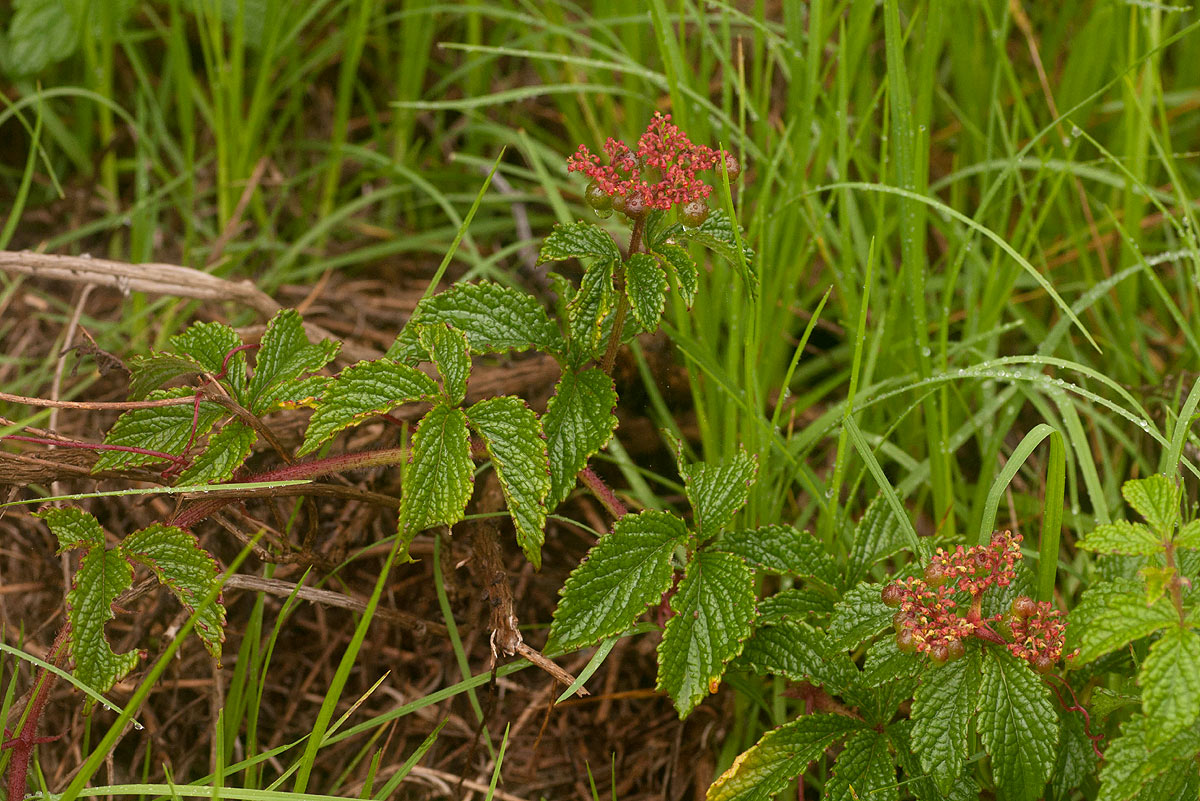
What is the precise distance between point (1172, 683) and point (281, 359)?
1.01 m

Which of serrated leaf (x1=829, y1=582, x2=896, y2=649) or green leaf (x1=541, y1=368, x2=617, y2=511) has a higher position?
green leaf (x1=541, y1=368, x2=617, y2=511)

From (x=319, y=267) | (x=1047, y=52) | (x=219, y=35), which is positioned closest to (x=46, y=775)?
(x=319, y=267)

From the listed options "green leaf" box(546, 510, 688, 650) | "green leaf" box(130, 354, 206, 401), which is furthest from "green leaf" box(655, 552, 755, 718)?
"green leaf" box(130, 354, 206, 401)

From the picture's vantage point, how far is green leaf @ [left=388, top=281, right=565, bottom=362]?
121 centimetres

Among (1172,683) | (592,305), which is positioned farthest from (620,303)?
(1172,683)

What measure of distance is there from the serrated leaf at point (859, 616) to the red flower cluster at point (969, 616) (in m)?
0.04

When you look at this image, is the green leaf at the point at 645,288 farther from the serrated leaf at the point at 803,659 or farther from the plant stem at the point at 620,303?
the serrated leaf at the point at 803,659

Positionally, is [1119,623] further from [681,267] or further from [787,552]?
[681,267]

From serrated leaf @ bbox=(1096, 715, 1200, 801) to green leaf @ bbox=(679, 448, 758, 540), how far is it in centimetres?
44

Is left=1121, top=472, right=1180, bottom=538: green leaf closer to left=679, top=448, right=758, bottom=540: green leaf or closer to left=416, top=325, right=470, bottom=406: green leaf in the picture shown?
left=679, top=448, right=758, bottom=540: green leaf

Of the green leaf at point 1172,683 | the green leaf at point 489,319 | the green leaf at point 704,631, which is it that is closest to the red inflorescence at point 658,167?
the green leaf at point 489,319

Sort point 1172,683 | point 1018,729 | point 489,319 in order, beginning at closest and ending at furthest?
point 1172,683
point 1018,729
point 489,319

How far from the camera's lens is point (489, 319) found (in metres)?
1.22

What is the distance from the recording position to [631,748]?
1.48 m
